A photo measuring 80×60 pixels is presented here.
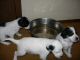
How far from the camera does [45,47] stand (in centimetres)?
191

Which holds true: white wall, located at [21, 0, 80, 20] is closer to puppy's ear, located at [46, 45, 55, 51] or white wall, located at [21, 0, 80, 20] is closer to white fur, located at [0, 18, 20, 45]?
white fur, located at [0, 18, 20, 45]

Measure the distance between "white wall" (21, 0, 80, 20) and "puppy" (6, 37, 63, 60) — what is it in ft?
2.74

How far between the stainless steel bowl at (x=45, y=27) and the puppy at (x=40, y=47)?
1.41 ft

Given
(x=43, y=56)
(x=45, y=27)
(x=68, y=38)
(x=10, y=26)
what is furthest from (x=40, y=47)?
(x=45, y=27)

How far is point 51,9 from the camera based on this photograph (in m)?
2.77

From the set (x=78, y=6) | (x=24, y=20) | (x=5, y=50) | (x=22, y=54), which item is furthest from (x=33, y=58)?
(x=78, y=6)

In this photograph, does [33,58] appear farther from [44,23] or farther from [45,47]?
[44,23]

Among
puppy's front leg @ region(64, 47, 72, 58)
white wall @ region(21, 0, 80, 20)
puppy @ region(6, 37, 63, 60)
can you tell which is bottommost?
puppy's front leg @ region(64, 47, 72, 58)

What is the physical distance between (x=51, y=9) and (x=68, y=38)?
0.88 meters

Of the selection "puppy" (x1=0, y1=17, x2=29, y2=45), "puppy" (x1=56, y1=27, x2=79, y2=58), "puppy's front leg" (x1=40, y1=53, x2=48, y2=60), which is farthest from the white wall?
"puppy's front leg" (x1=40, y1=53, x2=48, y2=60)

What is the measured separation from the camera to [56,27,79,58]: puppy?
1.98 m

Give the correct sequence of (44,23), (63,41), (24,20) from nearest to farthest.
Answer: (63,41) < (24,20) < (44,23)

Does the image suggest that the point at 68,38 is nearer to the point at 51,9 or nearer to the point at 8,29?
the point at 8,29

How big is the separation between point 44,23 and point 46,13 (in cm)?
23
